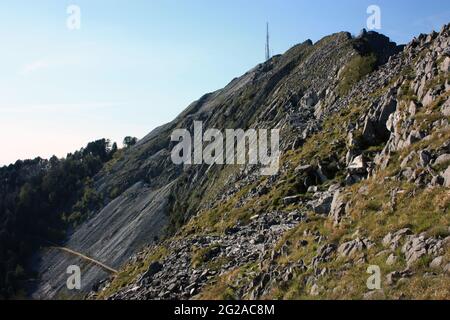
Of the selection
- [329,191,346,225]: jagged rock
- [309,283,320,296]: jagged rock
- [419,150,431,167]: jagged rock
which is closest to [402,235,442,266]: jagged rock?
[309,283,320,296]: jagged rock

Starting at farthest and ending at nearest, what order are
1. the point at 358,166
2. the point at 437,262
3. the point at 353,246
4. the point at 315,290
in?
1. the point at 358,166
2. the point at 353,246
3. the point at 315,290
4. the point at 437,262

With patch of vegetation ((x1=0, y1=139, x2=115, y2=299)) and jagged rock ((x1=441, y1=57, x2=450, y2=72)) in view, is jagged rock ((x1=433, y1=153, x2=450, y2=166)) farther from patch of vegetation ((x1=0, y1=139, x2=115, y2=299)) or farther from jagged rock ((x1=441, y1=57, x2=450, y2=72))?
patch of vegetation ((x1=0, y1=139, x2=115, y2=299))

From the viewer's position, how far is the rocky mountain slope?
21625mm

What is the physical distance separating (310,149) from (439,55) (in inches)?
780

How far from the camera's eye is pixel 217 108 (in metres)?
149

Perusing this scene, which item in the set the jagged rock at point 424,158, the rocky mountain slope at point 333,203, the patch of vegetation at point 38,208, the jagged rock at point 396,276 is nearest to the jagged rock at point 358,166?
the rocky mountain slope at point 333,203

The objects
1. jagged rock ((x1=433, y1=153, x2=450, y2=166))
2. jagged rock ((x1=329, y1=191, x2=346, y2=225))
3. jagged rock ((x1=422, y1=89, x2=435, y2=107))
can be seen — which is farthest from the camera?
jagged rock ((x1=422, y1=89, x2=435, y2=107))

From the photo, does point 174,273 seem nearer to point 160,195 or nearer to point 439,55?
point 439,55

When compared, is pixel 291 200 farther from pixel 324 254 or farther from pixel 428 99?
pixel 324 254

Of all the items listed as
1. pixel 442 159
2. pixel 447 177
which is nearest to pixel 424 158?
pixel 442 159
